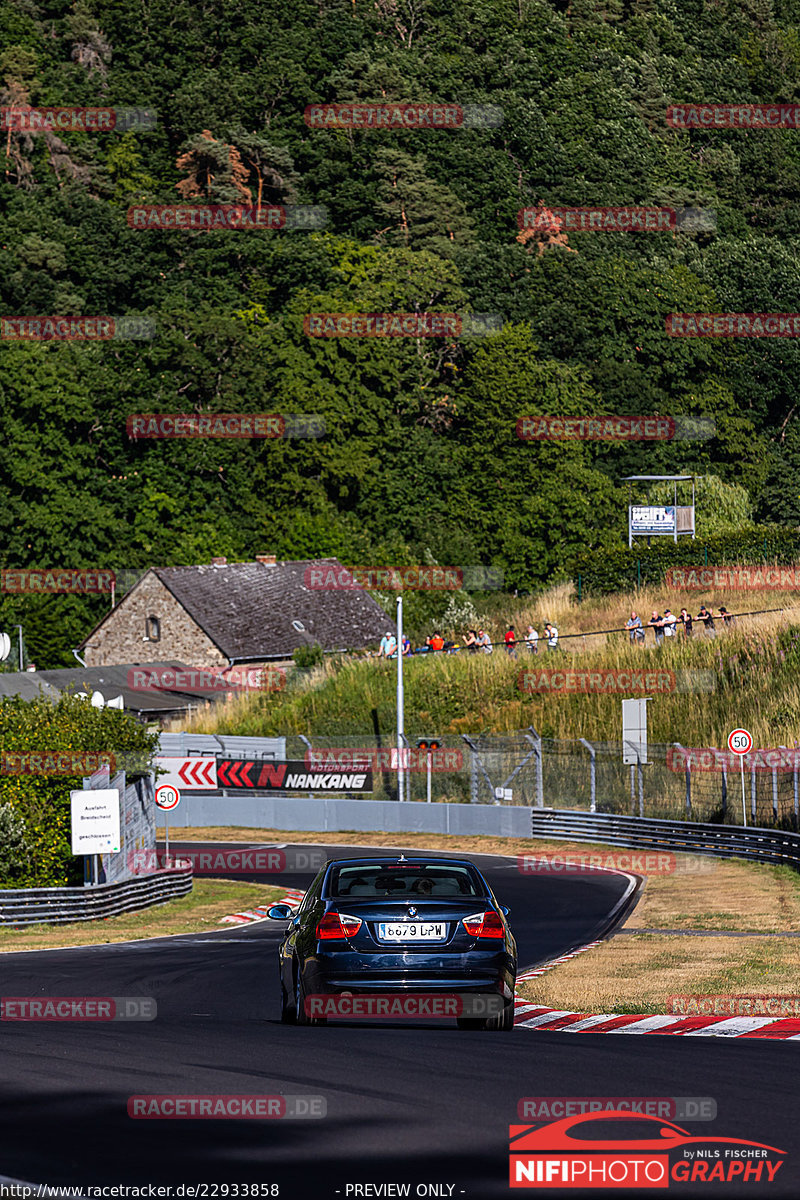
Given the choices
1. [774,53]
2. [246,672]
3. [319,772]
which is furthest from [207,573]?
[774,53]

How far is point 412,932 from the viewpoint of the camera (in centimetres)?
1272

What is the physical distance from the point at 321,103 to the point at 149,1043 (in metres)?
115

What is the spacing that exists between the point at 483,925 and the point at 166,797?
2223cm

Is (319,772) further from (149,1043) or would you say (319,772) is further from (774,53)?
(774,53)

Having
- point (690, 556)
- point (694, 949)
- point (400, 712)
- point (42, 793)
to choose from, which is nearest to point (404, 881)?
point (694, 949)

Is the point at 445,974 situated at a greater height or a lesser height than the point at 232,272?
lesser

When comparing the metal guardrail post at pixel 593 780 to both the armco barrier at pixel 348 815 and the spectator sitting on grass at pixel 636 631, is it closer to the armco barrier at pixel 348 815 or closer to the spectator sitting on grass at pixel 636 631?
the armco barrier at pixel 348 815

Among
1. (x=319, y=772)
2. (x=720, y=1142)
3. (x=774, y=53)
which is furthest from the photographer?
(x=774, y=53)

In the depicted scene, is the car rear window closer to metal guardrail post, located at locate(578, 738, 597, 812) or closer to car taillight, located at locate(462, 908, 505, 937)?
car taillight, located at locate(462, 908, 505, 937)

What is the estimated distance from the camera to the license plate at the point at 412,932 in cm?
1271

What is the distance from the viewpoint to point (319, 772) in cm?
5256

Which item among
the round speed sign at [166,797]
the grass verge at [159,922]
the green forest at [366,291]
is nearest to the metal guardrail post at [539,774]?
the grass verge at [159,922]

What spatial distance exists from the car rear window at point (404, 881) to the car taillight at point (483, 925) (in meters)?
0.35

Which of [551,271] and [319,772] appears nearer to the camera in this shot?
[319,772]
